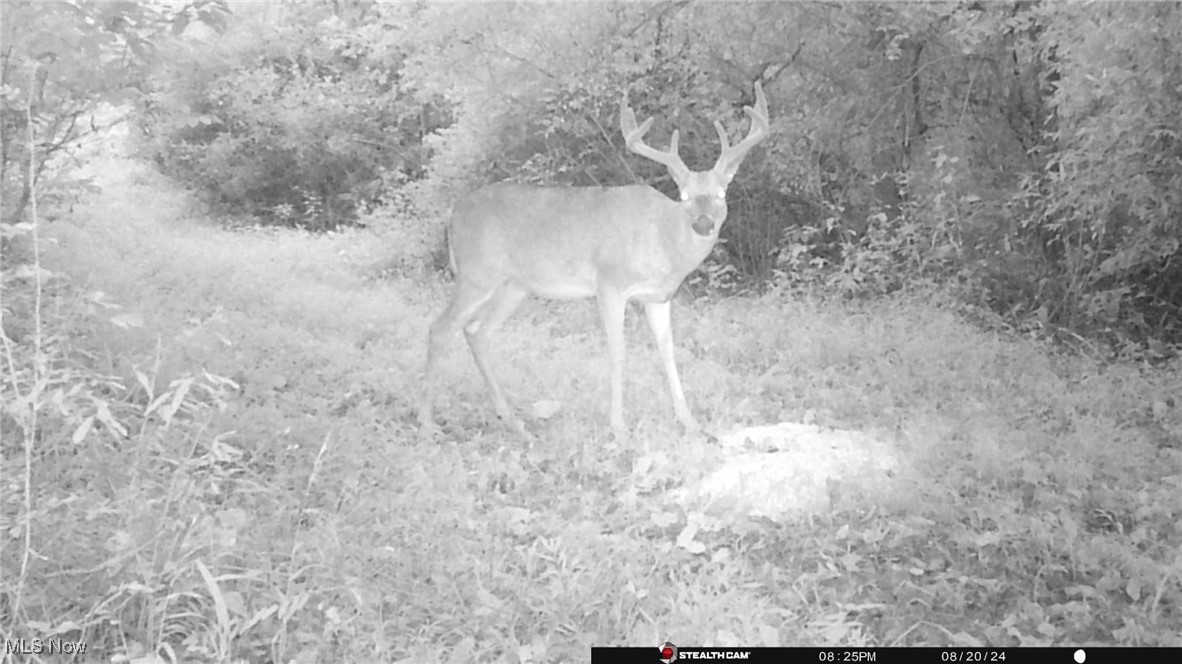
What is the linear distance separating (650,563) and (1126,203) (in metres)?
3.35

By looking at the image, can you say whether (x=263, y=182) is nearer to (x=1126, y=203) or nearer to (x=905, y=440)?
(x=905, y=440)

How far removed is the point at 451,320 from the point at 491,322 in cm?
19

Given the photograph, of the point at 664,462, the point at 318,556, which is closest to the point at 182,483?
the point at 318,556

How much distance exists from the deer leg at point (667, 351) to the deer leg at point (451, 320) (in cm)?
74

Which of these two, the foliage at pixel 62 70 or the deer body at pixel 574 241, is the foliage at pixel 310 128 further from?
the deer body at pixel 574 241

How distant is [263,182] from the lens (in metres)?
5.46

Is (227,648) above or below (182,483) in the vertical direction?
below

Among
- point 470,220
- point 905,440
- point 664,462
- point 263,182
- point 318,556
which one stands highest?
point 263,182

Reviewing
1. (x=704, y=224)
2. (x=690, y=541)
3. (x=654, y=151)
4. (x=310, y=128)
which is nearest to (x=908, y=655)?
(x=690, y=541)

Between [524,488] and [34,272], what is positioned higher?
[34,272]

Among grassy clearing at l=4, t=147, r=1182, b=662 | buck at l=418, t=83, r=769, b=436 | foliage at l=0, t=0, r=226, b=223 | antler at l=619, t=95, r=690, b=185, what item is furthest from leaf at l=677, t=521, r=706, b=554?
foliage at l=0, t=0, r=226, b=223

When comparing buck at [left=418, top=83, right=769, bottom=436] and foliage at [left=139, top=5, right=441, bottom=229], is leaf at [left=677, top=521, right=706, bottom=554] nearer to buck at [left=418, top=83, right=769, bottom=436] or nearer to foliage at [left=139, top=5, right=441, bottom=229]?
buck at [left=418, top=83, right=769, bottom=436]

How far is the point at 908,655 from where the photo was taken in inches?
85.7
